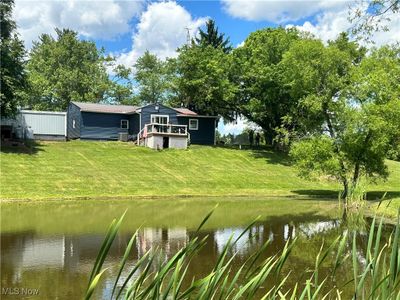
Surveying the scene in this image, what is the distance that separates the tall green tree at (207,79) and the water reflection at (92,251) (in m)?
31.6

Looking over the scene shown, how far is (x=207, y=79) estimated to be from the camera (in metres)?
49.1

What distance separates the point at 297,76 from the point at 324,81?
2.32m

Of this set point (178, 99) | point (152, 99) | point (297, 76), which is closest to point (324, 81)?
point (297, 76)

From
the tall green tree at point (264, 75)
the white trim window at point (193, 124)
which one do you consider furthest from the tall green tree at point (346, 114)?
the white trim window at point (193, 124)

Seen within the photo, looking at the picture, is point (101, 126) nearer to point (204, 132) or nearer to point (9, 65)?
point (204, 132)

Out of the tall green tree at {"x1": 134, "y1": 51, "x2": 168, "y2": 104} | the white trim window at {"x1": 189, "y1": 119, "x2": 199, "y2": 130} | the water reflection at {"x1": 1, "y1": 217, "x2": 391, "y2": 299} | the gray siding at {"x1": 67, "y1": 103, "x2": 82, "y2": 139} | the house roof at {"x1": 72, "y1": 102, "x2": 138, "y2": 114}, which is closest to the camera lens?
the water reflection at {"x1": 1, "y1": 217, "x2": 391, "y2": 299}

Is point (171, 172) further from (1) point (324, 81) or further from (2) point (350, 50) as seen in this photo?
(2) point (350, 50)

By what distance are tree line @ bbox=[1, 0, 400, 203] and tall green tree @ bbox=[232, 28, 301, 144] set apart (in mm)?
103

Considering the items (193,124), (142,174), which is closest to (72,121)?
(193,124)

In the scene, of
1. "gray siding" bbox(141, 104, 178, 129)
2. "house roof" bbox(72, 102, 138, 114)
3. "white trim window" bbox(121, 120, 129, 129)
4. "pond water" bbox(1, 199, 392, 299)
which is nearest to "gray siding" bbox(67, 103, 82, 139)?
"house roof" bbox(72, 102, 138, 114)

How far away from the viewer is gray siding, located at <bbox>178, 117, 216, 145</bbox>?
49594mm

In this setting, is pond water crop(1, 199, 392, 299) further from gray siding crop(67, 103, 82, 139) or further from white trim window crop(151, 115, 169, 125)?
gray siding crop(67, 103, 82, 139)

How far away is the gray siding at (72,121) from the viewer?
46894 millimetres

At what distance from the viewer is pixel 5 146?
36156 mm
